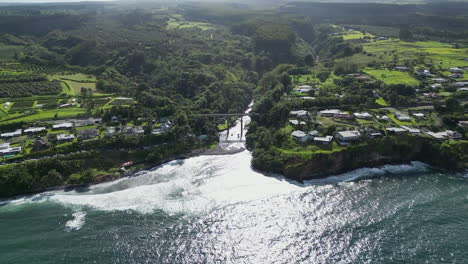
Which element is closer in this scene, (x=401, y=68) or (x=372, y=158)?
(x=372, y=158)

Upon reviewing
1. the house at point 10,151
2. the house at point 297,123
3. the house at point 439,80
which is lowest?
the house at point 10,151

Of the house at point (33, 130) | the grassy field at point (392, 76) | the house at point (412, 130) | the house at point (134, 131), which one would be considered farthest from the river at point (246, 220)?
the grassy field at point (392, 76)

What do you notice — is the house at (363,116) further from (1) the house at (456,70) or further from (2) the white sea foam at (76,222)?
(2) the white sea foam at (76,222)

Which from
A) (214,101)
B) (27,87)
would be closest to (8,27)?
(27,87)

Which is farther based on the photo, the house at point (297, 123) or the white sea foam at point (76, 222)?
the house at point (297, 123)

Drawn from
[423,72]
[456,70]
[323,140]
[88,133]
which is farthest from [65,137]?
[456,70]

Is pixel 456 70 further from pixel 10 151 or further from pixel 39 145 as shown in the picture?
pixel 10 151
